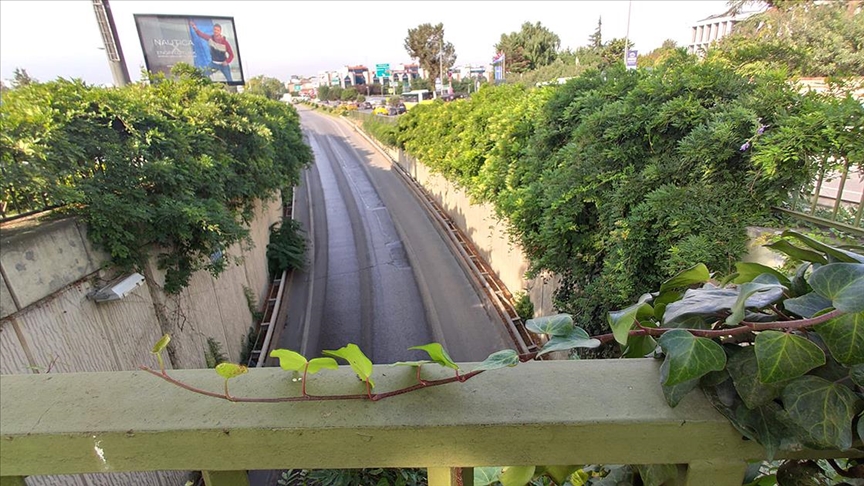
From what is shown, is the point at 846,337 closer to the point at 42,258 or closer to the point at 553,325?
the point at 553,325

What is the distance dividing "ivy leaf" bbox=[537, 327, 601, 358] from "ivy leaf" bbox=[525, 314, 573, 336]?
0.5 inches

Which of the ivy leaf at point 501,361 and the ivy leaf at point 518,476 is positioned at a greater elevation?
the ivy leaf at point 501,361

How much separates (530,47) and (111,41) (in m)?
41.0

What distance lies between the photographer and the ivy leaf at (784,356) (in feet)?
2.27

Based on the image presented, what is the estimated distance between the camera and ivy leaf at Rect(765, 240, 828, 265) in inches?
33.8

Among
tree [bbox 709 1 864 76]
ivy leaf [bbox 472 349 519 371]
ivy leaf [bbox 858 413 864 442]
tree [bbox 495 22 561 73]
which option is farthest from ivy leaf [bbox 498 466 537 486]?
tree [bbox 495 22 561 73]

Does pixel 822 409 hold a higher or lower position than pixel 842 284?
lower

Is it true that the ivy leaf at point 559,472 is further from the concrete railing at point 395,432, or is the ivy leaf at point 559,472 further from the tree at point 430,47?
the tree at point 430,47

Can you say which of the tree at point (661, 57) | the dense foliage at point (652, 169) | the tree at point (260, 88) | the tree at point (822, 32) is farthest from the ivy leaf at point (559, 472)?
the tree at point (260, 88)

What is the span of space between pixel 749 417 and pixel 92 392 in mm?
1252

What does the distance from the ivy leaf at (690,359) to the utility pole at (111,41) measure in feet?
39.4

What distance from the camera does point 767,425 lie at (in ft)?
2.36

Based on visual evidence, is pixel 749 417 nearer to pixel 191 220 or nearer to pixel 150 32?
pixel 191 220

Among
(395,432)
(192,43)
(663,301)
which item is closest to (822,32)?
(663,301)
